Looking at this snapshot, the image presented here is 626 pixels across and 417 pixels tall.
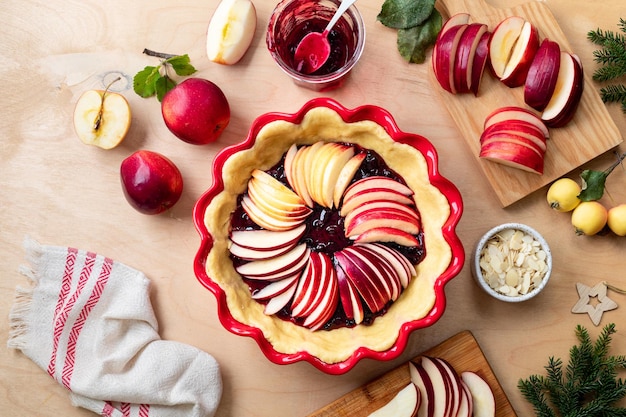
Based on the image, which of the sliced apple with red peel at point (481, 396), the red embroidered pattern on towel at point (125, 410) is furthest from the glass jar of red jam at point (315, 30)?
the red embroidered pattern on towel at point (125, 410)

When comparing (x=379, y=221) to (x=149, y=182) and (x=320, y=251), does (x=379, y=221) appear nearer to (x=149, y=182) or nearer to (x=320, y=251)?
(x=320, y=251)

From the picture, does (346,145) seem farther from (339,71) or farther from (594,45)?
(594,45)

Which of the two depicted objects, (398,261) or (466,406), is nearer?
(398,261)

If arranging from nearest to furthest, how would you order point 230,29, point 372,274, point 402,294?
point 372,274 < point 402,294 < point 230,29

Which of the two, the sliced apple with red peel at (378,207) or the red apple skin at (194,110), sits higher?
the red apple skin at (194,110)

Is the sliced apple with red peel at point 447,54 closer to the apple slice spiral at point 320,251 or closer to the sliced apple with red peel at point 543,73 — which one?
the sliced apple with red peel at point 543,73

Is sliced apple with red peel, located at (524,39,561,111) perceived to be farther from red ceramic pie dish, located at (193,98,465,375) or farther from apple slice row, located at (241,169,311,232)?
apple slice row, located at (241,169,311,232)

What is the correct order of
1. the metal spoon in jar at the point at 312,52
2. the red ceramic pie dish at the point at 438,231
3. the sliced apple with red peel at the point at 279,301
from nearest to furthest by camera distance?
1. the red ceramic pie dish at the point at 438,231
2. the sliced apple with red peel at the point at 279,301
3. the metal spoon in jar at the point at 312,52

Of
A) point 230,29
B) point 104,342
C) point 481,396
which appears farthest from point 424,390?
point 230,29
